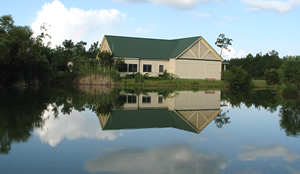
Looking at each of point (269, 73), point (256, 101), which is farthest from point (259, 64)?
point (256, 101)

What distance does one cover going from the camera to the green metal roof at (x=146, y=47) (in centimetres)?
4381

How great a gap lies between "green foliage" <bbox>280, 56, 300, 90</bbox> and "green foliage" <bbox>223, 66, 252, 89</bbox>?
991 cm

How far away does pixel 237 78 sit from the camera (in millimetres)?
38312

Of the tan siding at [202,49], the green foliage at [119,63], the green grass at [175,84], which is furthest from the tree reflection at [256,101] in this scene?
the tan siding at [202,49]

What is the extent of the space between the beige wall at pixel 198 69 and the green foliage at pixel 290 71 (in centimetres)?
1756

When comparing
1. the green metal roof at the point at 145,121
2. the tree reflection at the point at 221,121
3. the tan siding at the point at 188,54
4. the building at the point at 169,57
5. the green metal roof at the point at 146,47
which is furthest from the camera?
the tan siding at the point at 188,54

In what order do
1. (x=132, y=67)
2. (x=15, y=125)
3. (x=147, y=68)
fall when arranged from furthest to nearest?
1. (x=147, y=68)
2. (x=132, y=67)
3. (x=15, y=125)

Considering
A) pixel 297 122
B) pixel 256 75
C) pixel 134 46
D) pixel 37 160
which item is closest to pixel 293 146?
pixel 297 122

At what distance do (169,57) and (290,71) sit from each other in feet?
66.9

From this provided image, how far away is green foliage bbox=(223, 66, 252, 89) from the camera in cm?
3806

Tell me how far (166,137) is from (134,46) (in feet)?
124

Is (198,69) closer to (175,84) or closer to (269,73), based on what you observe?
(175,84)

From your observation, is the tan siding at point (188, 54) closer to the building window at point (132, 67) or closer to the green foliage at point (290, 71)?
the building window at point (132, 67)

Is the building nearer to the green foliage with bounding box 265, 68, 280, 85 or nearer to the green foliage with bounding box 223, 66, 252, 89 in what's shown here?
the green foliage with bounding box 223, 66, 252, 89
